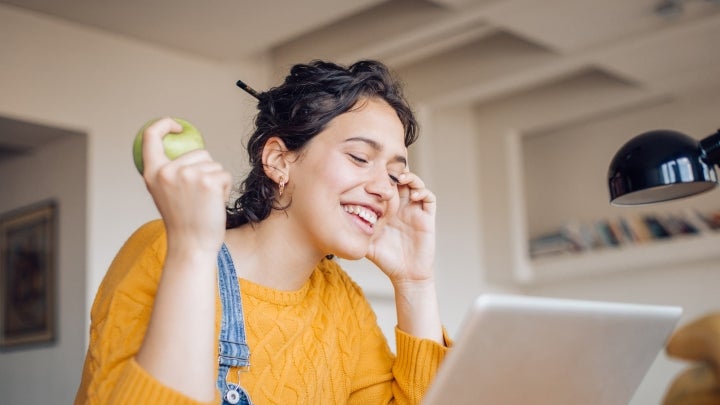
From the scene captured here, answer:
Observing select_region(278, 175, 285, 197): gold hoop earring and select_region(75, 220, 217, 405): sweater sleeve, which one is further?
select_region(278, 175, 285, 197): gold hoop earring

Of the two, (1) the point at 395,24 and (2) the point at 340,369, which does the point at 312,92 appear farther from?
(1) the point at 395,24

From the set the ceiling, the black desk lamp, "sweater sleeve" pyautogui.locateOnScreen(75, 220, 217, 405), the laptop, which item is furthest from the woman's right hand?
the ceiling

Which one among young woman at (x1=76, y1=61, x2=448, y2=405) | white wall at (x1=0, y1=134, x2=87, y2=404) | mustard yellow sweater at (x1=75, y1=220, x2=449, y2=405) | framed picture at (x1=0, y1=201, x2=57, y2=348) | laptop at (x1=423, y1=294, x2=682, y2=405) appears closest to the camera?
laptop at (x1=423, y1=294, x2=682, y2=405)

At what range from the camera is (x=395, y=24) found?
430 cm

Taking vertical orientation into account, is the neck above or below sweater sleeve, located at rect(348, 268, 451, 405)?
above

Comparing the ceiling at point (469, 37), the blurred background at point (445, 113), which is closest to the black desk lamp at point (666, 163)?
the blurred background at point (445, 113)

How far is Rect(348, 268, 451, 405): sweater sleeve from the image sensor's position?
1744 millimetres

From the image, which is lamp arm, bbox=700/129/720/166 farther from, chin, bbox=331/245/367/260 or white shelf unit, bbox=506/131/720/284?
white shelf unit, bbox=506/131/720/284

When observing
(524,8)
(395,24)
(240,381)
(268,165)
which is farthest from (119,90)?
(240,381)

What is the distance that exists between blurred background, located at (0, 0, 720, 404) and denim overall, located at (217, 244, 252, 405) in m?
1.89

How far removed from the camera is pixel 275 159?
6.00 feet

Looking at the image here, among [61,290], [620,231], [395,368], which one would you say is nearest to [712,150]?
[395,368]

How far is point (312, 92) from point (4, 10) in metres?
2.69

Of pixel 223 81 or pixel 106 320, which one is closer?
pixel 106 320
